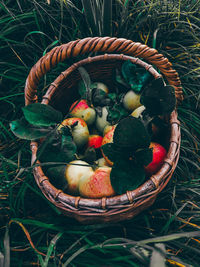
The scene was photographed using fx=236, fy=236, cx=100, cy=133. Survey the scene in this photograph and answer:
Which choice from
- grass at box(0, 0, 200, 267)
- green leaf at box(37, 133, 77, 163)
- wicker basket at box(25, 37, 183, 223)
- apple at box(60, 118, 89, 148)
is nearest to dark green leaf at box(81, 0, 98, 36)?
grass at box(0, 0, 200, 267)

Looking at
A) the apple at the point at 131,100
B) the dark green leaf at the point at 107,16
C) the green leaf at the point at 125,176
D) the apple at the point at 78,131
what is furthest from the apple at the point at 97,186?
the dark green leaf at the point at 107,16

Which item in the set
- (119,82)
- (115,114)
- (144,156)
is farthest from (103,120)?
(144,156)

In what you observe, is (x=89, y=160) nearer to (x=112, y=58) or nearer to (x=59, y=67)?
(x=112, y=58)

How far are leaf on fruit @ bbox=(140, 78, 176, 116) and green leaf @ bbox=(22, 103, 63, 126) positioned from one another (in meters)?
0.28

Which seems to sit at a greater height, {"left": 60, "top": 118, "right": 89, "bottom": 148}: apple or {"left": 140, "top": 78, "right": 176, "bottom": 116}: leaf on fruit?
{"left": 140, "top": 78, "right": 176, "bottom": 116}: leaf on fruit

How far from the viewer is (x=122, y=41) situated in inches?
27.1

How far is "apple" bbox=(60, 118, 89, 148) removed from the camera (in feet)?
2.56

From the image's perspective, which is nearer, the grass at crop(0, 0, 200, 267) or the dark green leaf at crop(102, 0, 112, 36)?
the grass at crop(0, 0, 200, 267)

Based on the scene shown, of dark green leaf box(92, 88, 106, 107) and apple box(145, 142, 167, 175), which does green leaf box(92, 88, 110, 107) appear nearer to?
dark green leaf box(92, 88, 106, 107)

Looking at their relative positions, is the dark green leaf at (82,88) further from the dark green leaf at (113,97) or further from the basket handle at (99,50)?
the basket handle at (99,50)

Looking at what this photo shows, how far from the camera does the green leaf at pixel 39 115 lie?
0.71 m

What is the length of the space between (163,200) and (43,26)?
3.15 ft

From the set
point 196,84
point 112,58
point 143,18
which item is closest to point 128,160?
point 112,58

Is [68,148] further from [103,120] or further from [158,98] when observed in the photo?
[158,98]
